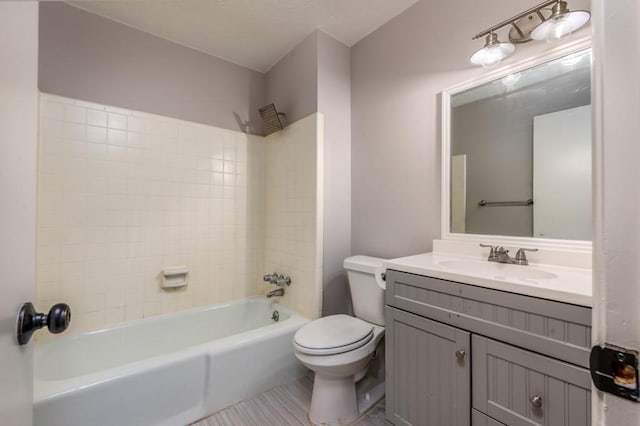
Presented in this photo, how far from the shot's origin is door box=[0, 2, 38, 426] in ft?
1.54

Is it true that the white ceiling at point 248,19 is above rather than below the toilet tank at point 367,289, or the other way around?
above

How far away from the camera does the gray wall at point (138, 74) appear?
1737 mm

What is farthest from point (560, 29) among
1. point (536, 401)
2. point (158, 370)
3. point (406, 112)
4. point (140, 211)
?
point (140, 211)

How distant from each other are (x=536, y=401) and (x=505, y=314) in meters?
0.27

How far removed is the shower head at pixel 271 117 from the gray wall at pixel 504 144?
132 centimetres

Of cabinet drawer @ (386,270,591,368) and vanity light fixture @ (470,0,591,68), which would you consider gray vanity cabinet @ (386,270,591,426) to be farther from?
vanity light fixture @ (470,0,591,68)

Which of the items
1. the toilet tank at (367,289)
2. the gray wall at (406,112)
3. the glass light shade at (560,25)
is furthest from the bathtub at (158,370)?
the glass light shade at (560,25)

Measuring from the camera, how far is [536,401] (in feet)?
2.89

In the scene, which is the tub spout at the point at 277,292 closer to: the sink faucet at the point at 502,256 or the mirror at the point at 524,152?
the mirror at the point at 524,152

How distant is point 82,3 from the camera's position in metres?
1.78

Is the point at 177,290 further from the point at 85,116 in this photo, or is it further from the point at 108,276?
the point at 85,116

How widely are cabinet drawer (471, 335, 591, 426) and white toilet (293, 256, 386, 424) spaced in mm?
598

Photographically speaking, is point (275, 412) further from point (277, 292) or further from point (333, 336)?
point (277, 292)

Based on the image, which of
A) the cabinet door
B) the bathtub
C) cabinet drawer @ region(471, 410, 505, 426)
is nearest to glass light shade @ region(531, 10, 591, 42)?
the cabinet door
